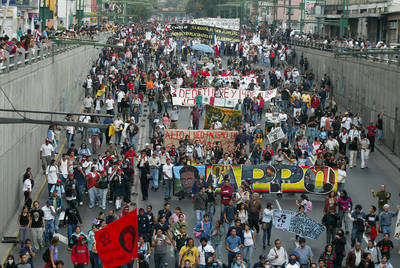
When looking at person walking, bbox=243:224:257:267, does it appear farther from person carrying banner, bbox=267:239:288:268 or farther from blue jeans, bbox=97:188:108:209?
blue jeans, bbox=97:188:108:209

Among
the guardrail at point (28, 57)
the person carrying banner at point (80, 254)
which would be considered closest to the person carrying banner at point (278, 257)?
the person carrying banner at point (80, 254)

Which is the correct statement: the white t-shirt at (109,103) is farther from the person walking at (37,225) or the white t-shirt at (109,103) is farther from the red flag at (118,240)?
the red flag at (118,240)

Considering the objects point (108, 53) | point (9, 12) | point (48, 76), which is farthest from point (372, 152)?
point (9, 12)

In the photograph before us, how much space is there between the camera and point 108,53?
52.4 metres

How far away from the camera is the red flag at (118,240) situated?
14.5 metres

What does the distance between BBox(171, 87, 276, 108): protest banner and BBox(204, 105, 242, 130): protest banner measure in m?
6.33

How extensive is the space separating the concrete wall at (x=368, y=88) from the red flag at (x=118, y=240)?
18991mm

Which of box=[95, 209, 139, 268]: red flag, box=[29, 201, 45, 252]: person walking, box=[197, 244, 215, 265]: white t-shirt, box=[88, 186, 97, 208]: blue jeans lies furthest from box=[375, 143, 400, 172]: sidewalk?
box=[95, 209, 139, 268]: red flag

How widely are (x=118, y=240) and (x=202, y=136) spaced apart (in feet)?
47.9

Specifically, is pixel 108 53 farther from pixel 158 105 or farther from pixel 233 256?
pixel 233 256

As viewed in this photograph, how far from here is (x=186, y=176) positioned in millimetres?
24094

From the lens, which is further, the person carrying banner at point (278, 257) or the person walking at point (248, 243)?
the person walking at point (248, 243)

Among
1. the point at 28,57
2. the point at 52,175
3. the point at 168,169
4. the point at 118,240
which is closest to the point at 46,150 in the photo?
the point at 28,57

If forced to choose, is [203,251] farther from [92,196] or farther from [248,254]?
[92,196]
